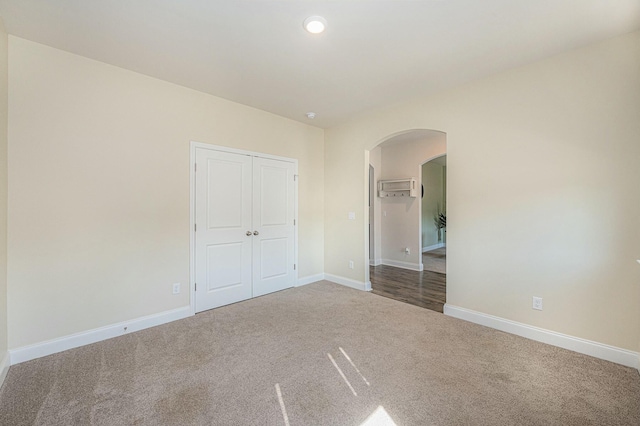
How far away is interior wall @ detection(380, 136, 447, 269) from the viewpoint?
5500 millimetres

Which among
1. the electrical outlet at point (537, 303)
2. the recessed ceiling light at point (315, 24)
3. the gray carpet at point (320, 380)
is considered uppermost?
the recessed ceiling light at point (315, 24)

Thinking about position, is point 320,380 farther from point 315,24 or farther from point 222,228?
point 315,24

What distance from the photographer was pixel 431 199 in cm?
827

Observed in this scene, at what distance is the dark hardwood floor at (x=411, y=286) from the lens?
3.79m

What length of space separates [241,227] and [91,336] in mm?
1898

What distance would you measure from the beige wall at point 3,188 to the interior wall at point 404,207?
5676 mm

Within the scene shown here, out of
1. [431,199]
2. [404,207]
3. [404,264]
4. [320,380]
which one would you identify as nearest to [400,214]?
[404,207]

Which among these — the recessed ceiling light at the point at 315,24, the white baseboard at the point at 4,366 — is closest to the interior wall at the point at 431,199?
the recessed ceiling light at the point at 315,24

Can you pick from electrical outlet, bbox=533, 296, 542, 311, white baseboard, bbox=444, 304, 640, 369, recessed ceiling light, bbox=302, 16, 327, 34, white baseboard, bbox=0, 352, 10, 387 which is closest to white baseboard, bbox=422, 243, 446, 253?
white baseboard, bbox=444, 304, 640, 369

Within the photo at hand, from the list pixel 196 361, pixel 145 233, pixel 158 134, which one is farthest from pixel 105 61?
pixel 196 361

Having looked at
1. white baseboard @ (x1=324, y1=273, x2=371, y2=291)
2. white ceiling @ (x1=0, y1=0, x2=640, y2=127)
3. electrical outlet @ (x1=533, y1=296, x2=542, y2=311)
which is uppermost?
white ceiling @ (x1=0, y1=0, x2=640, y2=127)

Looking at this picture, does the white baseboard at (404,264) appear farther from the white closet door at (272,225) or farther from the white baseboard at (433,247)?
the white closet door at (272,225)

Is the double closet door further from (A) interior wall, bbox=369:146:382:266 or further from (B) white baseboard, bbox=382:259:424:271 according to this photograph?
(B) white baseboard, bbox=382:259:424:271

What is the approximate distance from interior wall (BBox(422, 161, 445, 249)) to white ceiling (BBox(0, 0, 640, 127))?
17.1 ft
